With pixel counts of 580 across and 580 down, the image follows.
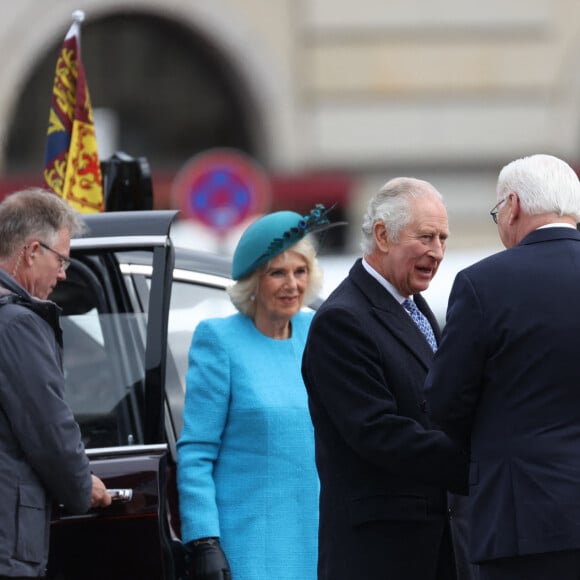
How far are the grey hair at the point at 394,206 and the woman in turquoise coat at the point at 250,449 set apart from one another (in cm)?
52

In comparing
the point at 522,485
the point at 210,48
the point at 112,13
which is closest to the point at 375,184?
the point at 210,48

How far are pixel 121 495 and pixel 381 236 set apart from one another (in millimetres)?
1041

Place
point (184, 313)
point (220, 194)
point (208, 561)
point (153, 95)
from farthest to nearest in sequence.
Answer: point (153, 95) → point (220, 194) → point (184, 313) → point (208, 561)

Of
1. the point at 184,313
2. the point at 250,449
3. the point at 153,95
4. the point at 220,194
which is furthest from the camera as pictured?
the point at 153,95

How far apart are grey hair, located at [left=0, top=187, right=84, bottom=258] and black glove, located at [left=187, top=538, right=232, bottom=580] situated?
0.94 m

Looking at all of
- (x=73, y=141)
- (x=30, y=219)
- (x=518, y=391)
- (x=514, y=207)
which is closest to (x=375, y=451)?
(x=518, y=391)

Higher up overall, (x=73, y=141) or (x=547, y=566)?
(x=73, y=141)

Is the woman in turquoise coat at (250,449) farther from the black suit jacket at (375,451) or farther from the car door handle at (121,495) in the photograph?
the black suit jacket at (375,451)

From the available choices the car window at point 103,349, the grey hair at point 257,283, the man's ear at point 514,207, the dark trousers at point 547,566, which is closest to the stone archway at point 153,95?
the car window at point 103,349

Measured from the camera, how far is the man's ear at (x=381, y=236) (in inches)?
156

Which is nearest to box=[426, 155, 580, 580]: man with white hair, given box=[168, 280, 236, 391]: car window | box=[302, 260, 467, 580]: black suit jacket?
box=[302, 260, 467, 580]: black suit jacket

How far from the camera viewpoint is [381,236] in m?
3.98

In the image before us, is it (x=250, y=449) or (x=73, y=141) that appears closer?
(x=250, y=449)

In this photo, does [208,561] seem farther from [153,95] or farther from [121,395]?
[153,95]
